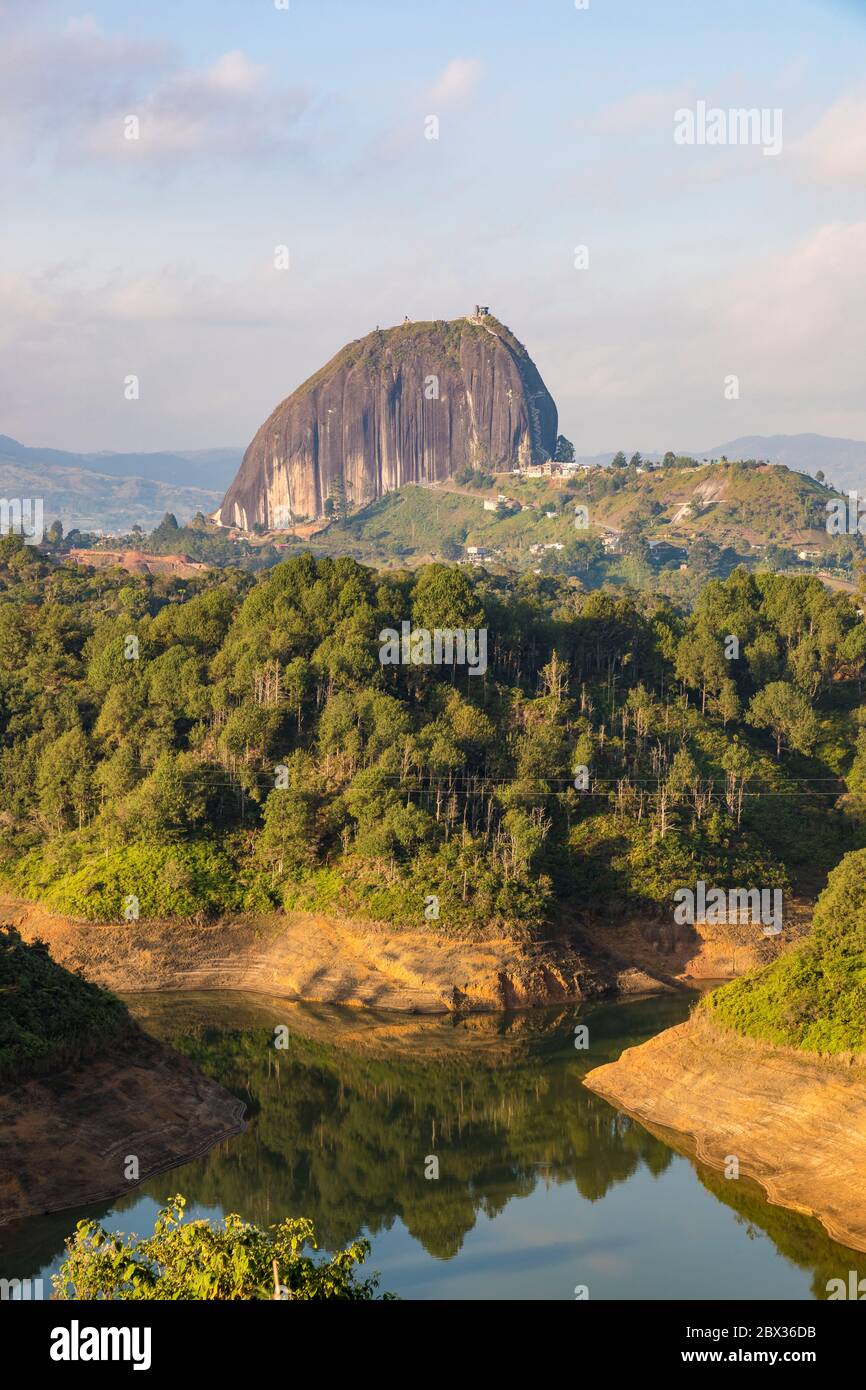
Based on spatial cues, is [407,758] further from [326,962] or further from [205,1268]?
[205,1268]

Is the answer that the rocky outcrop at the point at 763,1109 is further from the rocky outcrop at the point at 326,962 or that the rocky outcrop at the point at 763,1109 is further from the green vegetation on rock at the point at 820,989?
the rocky outcrop at the point at 326,962

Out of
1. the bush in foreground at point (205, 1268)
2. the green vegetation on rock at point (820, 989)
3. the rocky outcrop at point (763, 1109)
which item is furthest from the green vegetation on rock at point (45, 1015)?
the green vegetation on rock at point (820, 989)

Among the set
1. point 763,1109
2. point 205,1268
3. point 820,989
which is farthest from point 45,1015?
point 820,989

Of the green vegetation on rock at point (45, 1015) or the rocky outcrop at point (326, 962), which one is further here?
the rocky outcrop at point (326, 962)

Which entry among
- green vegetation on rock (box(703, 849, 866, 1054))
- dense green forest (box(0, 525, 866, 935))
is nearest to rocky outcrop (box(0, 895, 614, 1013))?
dense green forest (box(0, 525, 866, 935))

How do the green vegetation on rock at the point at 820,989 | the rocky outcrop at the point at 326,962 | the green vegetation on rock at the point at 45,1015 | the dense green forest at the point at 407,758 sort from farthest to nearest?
the dense green forest at the point at 407,758 < the rocky outcrop at the point at 326,962 < the green vegetation on rock at the point at 820,989 < the green vegetation on rock at the point at 45,1015

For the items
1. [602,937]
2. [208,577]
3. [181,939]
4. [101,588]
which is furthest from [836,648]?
[208,577]
